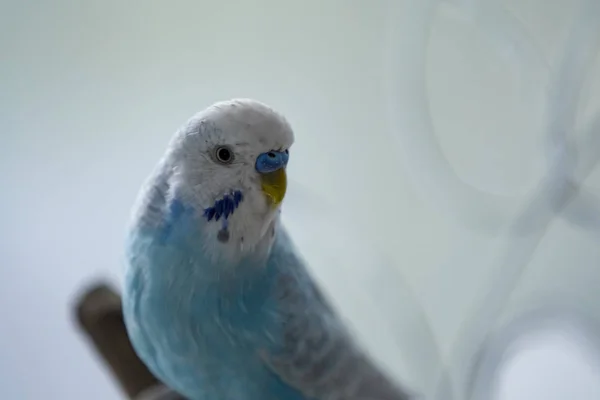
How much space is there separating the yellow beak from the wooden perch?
275 millimetres

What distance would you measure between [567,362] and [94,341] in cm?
53

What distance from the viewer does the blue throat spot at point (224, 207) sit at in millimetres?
427

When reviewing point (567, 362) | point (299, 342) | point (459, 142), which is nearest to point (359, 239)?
point (459, 142)

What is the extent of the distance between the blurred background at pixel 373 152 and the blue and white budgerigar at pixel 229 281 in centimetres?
26

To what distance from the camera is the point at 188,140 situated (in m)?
0.43

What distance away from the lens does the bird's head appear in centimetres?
41

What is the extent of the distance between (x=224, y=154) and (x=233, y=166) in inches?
0.4

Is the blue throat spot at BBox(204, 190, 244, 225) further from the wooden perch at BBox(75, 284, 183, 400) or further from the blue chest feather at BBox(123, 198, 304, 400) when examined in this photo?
the wooden perch at BBox(75, 284, 183, 400)

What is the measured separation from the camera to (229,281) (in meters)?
0.45

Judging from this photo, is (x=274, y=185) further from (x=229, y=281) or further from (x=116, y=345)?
(x=116, y=345)

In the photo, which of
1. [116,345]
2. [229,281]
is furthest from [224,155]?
[116,345]

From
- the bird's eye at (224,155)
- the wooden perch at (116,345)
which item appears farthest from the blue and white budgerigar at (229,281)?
the wooden perch at (116,345)

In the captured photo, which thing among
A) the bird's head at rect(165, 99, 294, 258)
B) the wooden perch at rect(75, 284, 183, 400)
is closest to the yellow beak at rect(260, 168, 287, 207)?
the bird's head at rect(165, 99, 294, 258)

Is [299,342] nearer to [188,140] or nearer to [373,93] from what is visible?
[188,140]
